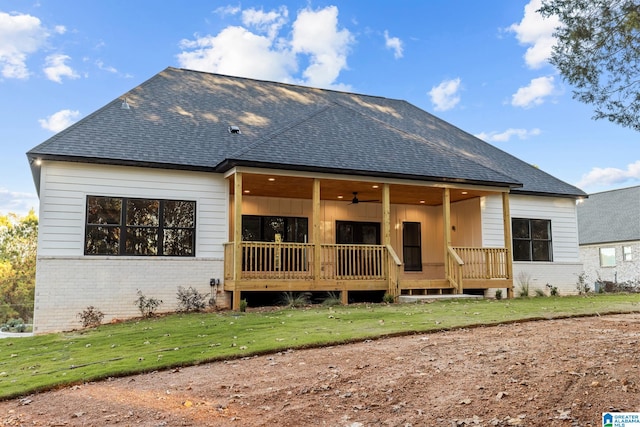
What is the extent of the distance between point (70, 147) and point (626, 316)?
509 inches

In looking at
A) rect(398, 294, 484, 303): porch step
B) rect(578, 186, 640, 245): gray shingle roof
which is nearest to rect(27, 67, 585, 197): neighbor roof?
rect(398, 294, 484, 303): porch step

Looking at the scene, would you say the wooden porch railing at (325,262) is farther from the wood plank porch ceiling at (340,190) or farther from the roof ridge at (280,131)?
the roof ridge at (280,131)

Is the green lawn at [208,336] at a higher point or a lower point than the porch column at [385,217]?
lower

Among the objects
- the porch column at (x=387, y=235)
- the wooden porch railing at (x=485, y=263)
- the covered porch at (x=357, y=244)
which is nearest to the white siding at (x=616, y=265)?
the covered porch at (x=357, y=244)

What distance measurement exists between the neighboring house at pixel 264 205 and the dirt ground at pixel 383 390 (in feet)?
21.7

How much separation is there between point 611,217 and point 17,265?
38.2 m

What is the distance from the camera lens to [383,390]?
548 cm

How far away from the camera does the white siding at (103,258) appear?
1240cm

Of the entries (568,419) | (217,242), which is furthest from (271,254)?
(568,419)

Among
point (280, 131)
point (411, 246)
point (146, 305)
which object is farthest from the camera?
point (411, 246)

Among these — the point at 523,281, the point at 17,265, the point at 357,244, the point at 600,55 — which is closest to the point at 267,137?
the point at 357,244

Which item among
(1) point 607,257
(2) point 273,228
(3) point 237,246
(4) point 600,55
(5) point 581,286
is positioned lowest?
(5) point 581,286

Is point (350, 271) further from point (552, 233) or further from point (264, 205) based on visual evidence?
point (552, 233)

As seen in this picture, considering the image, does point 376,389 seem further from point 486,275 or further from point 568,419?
point 486,275
